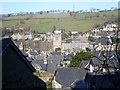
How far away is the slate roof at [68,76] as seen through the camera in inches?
890

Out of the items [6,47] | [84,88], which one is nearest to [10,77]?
[6,47]

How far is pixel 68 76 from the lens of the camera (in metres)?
23.3

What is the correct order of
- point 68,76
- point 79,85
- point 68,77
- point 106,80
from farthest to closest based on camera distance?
point 68,76
point 68,77
point 79,85
point 106,80

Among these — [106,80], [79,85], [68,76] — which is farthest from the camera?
[68,76]

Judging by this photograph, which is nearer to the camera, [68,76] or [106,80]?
[106,80]

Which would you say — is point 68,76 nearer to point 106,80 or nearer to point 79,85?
point 79,85

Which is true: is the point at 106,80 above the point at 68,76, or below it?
above

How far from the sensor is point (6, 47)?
7441 millimetres

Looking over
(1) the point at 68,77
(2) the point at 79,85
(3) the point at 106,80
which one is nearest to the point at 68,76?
(1) the point at 68,77

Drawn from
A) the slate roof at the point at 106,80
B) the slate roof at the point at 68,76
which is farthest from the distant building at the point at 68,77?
the slate roof at the point at 106,80

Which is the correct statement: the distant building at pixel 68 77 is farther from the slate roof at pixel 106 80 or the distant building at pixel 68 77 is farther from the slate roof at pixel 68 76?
the slate roof at pixel 106 80

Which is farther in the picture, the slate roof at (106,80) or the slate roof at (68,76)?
the slate roof at (68,76)

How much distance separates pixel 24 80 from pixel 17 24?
398 ft

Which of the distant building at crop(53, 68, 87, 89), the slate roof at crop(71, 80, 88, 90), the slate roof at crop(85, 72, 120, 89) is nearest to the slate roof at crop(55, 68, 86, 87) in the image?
the distant building at crop(53, 68, 87, 89)
